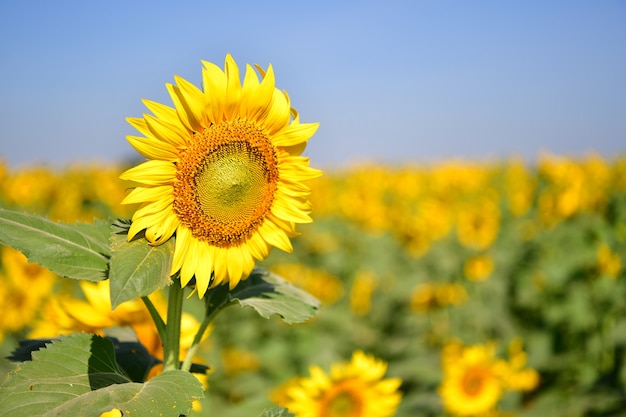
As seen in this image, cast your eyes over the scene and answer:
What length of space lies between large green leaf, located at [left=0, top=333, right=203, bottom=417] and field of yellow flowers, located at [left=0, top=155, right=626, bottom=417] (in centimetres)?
178

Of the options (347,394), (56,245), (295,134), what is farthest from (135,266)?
(347,394)

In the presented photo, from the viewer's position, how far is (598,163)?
8.01 metres

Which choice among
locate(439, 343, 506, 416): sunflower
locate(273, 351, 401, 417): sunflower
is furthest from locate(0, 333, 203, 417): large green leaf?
locate(439, 343, 506, 416): sunflower

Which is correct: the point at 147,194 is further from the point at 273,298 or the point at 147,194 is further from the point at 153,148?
the point at 273,298

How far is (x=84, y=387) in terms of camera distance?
1.07m

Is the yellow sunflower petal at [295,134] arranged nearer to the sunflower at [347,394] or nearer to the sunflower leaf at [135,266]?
the sunflower leaf at [135,266]

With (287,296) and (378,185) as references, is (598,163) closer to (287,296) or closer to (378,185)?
(378,185)

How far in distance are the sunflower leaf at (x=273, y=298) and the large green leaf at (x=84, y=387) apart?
0.21 m

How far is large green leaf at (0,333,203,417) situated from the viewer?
97cm

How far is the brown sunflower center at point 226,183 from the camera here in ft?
4.03

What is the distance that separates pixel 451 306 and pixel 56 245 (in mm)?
5388

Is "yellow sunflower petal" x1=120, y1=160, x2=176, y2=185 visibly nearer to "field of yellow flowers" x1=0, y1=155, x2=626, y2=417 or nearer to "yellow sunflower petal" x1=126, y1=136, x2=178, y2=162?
"yellow sunflower petal" x1=126, y1=136, x2=178, y2=162

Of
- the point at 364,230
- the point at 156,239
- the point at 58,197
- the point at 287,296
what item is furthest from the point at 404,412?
the point at 364,230

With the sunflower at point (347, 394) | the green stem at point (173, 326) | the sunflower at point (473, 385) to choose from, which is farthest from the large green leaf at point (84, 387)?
the sunflower at point (473, 385)
